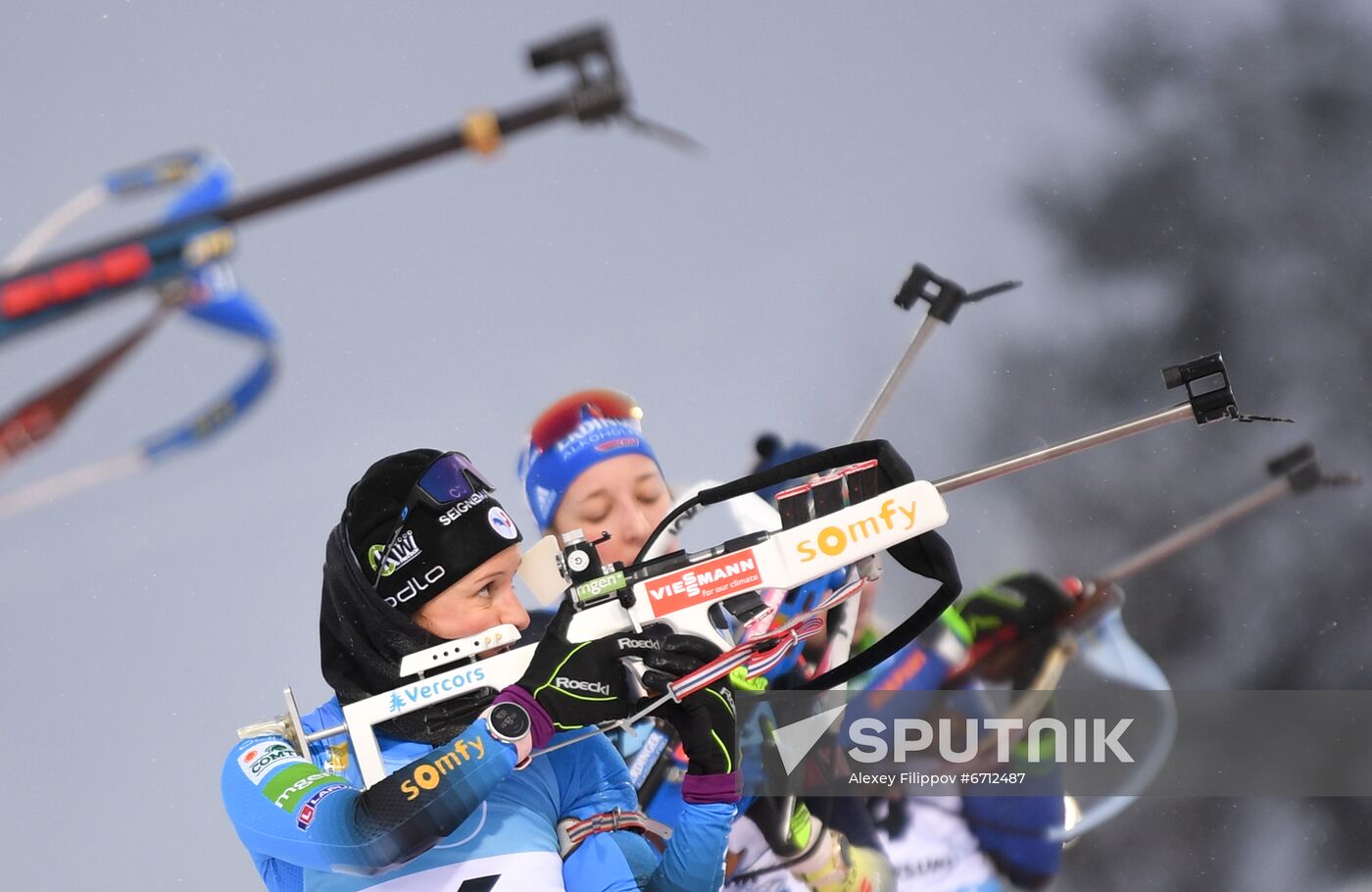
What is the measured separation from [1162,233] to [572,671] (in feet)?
11.1

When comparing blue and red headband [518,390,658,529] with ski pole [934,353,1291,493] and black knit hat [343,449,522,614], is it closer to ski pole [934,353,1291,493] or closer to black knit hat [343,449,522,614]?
black knit hat [343,449,522,614]

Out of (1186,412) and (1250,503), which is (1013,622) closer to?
(1250,503)

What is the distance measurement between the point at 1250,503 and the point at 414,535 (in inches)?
123

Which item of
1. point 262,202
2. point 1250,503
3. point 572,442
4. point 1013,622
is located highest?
point 262,202

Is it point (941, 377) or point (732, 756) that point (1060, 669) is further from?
point (732, 756)

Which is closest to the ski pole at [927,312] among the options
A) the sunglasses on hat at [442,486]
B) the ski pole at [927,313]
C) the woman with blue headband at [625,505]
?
the ski pole at [927,313]

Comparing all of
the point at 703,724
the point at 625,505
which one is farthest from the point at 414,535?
the point at 625,505

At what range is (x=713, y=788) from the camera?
2090 mm

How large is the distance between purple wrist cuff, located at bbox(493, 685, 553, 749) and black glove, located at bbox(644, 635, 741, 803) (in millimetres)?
135

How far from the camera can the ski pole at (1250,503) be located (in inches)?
168

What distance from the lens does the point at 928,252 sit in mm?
4480

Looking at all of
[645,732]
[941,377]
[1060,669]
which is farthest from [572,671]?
[941,377]

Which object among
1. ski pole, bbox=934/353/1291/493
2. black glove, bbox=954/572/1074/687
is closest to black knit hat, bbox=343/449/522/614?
ski pole, bbox=934/353/1291/493

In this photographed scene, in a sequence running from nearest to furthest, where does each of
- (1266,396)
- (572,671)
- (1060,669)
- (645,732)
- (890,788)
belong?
(572,671)
(645,732)
(890,788)
(1060,669)
(1266,396)
